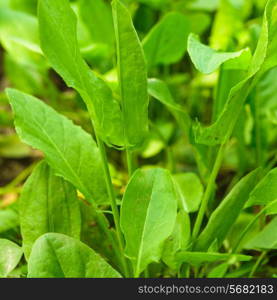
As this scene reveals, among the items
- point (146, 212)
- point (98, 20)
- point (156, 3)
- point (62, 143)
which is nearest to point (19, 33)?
point (98, 20)

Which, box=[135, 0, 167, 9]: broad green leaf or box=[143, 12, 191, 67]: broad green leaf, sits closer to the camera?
box=[143, 12, 191, 67]: broad green leaf

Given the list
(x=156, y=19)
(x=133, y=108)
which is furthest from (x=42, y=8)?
(x=156, y=19)

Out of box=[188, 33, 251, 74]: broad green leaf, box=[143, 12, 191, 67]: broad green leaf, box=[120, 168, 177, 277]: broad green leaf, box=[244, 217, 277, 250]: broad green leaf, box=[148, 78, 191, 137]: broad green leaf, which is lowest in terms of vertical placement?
box=[244, 217, 277, 250]: broad green leaf

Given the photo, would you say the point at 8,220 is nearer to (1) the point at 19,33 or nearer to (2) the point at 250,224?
(2) the point at 250,224

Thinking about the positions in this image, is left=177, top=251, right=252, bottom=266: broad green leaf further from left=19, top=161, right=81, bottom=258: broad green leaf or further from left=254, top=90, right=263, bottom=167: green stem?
left=254, top=90, right=263, bottom=167: green stem

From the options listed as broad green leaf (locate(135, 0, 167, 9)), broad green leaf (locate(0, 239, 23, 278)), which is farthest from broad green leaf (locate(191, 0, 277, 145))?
broad green leaf (locate(135, 0, 167, 9))
